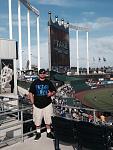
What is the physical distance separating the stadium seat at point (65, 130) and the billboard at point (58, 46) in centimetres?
6354

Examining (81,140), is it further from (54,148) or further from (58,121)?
(54,148)

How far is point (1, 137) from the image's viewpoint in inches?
396

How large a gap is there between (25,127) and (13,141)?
21.4 feet

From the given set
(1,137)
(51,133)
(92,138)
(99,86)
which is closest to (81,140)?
(92,138)

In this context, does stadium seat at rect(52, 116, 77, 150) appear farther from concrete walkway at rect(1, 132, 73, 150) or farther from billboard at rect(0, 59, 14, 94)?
billboard at rect(0, 59, 14, 94)

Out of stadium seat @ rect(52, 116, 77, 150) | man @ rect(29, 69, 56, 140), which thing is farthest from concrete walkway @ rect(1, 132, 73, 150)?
man @ rect(29, 69, 56, 140)

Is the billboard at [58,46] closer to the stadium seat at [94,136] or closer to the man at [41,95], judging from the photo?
the man at [41,95]

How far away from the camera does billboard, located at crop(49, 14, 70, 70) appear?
72.3 metres

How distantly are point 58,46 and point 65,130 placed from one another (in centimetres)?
6776

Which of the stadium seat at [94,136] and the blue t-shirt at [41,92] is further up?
the blue t-shirt at [41,92]

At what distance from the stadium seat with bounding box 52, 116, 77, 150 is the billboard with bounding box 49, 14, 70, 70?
208 feet

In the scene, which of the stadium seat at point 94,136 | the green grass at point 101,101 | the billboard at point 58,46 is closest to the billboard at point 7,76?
the stadium seat at point 94,136

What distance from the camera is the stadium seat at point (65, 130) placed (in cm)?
693

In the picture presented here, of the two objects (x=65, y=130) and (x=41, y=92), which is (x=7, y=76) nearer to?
(x=41, y=92)
